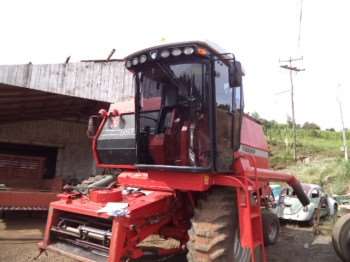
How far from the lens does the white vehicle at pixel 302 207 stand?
1051cm

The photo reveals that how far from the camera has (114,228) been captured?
4.47 metres

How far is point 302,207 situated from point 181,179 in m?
6.93

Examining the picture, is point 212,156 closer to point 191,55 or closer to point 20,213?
point 191,55

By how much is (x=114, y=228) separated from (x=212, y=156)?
1524 mm

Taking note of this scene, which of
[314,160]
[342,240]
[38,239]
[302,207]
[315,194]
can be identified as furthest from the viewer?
[314,160]

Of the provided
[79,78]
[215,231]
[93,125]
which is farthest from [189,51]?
[79,78]

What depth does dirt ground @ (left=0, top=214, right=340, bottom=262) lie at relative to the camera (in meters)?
6.10

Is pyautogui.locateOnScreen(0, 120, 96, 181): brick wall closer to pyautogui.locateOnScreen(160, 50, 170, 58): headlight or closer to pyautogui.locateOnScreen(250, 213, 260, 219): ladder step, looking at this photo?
pyautogui.locateOnScreen(160, 50, 170, 58): headlight

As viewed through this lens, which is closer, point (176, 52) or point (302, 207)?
point (176, 52)

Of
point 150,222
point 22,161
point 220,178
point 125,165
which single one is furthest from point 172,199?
point 22,161

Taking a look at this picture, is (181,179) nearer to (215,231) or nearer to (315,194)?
(215,231)

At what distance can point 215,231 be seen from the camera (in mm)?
4320

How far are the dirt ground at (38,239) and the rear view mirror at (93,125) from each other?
222cm

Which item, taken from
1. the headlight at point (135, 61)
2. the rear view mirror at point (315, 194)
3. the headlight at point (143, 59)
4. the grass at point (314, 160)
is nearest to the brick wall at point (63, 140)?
the rear view mirror at point (315, 194)
